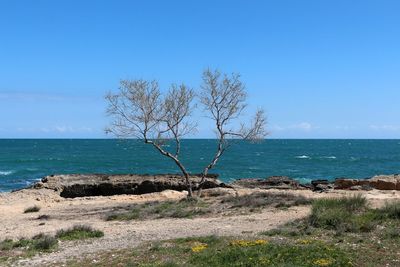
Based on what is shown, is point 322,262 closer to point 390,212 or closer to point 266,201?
point 390,212

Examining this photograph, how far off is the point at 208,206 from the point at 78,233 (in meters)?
7.82

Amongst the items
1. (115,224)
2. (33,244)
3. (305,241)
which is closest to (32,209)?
(115,224)

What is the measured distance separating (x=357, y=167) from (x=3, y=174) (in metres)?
44.8

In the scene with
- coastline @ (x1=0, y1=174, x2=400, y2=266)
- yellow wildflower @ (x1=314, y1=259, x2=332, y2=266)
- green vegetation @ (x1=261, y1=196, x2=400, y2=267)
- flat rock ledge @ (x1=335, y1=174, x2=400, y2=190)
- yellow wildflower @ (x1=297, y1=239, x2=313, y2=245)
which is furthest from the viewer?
flat rock ledge @ (x1=335, y1=174, x2=400, y2=190)

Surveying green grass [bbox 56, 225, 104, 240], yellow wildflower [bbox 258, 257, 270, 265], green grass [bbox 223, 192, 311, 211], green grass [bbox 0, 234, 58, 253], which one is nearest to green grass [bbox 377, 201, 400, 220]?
green grass [bbox 223, 192, 311, 211]

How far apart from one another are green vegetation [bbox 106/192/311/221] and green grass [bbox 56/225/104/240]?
3.87 m

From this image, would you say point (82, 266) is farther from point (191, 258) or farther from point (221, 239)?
point (221, 239)

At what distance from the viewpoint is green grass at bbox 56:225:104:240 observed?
16.6 metres

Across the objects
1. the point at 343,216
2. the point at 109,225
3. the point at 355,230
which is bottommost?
the point at 109,225

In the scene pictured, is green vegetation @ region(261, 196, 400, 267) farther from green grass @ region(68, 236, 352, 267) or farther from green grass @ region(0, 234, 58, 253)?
green grass @ region(0, 234, 58, 253)

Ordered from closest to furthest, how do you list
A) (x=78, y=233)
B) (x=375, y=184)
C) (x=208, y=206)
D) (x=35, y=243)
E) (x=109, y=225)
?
(x=35, y=243) < (x=78, y=233) < (x=109, y=225) < (x=208, y=206) < (x=375, y=184)

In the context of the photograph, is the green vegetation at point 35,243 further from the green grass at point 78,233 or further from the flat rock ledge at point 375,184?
the flat rock ledge at point 375,184

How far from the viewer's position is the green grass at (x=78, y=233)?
16641 mm

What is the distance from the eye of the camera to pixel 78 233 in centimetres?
1708
